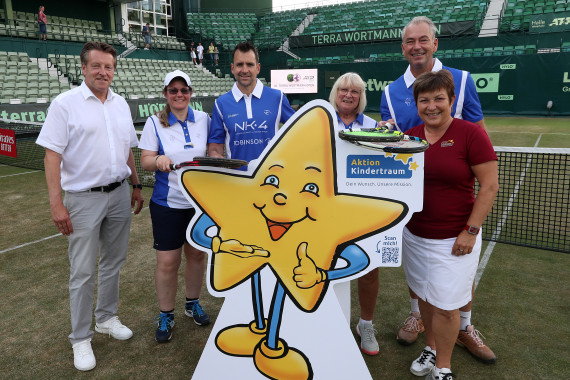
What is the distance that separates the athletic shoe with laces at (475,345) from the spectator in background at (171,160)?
92.7 inches

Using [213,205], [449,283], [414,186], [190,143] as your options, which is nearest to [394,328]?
[449,283]

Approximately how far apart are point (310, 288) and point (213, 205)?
0.77 m

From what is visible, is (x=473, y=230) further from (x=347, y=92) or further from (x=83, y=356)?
(x=83, y=356)

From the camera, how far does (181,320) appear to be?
12.2ft

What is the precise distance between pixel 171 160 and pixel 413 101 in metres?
1.89

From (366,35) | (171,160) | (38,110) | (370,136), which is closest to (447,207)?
(370,136)

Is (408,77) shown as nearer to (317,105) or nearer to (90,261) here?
(317,105)

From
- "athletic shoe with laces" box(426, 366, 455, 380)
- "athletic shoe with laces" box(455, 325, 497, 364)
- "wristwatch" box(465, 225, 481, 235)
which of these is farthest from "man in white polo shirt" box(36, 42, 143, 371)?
"athletic shoe with laces" box(455, 325, 497, 364)

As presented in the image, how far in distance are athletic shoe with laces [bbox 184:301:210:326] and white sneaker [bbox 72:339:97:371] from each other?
0.85m

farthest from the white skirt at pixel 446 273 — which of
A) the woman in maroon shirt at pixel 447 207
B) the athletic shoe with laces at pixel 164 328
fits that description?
the athletic shoe with laces at pixel 164 328

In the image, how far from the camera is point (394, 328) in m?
3.57

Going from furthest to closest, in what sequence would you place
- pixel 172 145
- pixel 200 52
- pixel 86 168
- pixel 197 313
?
pixel 200 52
pixel 197 313
pixel 172 145
pixel 86 168

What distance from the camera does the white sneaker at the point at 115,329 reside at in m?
3.43

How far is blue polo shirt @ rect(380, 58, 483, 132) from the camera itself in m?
3.04
